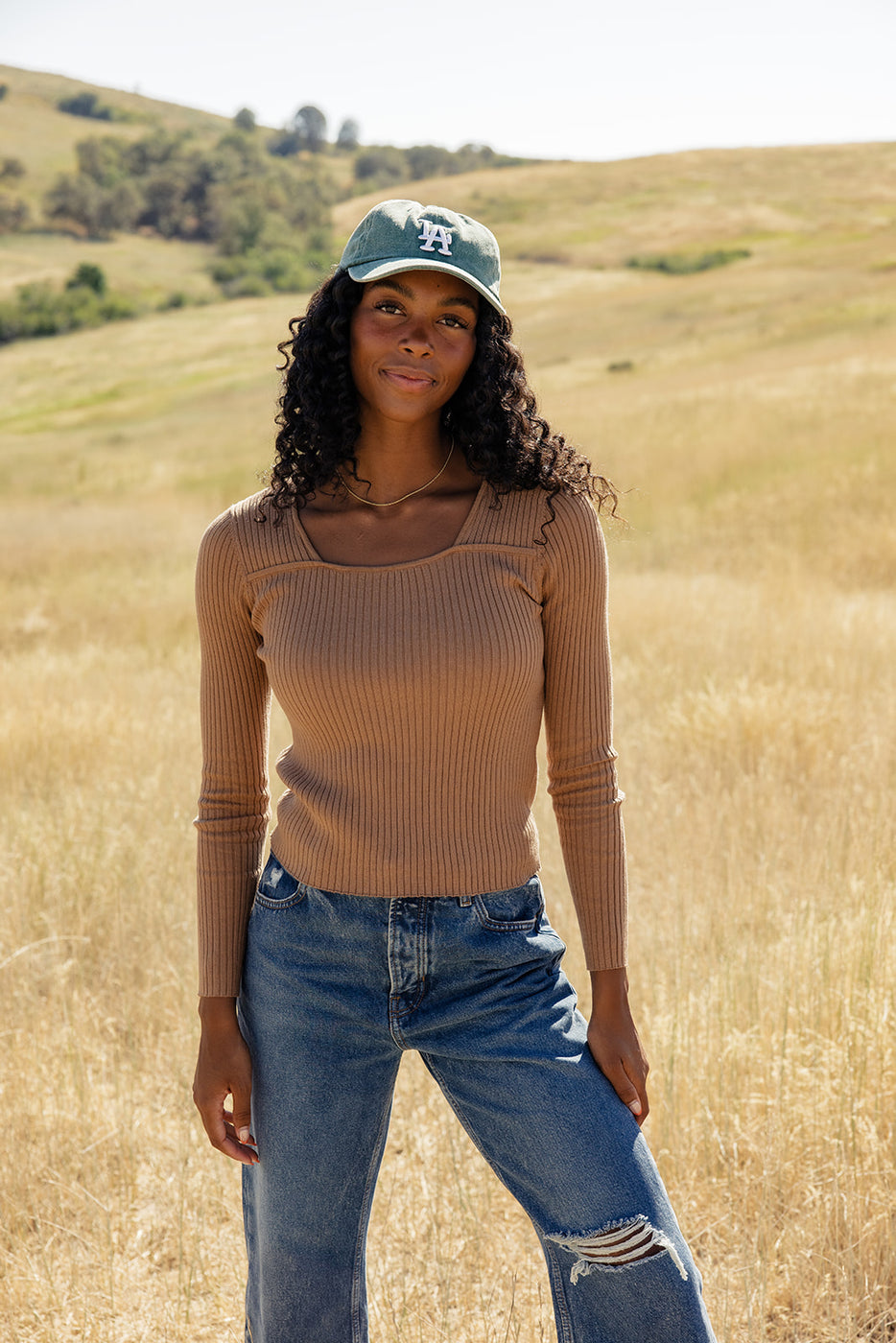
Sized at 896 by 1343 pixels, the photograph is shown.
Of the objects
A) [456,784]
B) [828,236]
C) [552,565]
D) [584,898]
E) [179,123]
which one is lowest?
[584,898]

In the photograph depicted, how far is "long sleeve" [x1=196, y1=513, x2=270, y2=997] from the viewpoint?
1.95m

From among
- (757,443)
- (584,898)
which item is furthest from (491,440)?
(757,443)

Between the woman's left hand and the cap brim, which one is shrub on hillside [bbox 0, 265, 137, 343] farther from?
the woman's left hand

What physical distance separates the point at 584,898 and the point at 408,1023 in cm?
36

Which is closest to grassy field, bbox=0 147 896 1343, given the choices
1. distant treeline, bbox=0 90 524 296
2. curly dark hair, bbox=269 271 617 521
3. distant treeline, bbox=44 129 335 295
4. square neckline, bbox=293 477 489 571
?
curly dark hair, bbox=269 271 617 521

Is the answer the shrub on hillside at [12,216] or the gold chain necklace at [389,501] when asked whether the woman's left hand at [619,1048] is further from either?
the shrub on hillside at [12,216]

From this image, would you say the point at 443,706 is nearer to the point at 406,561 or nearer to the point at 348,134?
the point at 406,561

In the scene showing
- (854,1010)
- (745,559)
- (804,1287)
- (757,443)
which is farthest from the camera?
(757,443)

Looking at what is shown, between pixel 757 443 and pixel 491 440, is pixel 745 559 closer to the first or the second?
pixel 757 443

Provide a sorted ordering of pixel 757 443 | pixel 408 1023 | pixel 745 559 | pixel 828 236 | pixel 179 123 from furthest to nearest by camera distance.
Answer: pixel 179 123
pixel 828 236
pixel 757 443
pixel 745 559
pixel 408 1023

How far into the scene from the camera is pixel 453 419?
2109 mm

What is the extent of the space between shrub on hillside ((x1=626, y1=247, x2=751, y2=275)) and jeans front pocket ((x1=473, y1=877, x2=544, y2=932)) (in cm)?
6130

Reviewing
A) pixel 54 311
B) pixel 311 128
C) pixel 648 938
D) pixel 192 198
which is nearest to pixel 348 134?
pixel 311 128

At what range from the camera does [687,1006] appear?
3.31 meters
